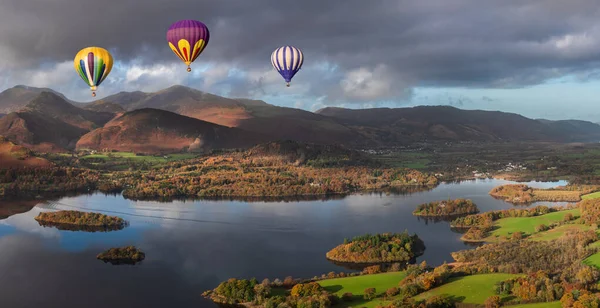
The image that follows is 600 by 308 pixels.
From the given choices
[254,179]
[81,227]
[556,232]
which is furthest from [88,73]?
[254,179]

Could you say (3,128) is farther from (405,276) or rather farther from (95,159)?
(405,276)

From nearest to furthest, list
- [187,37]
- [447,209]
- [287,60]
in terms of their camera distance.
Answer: [187,37] → [287,60] → [447,209]

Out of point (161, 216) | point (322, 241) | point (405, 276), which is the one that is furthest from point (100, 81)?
point (405, 276)

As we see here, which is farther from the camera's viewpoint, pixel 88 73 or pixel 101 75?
pixel 101 75

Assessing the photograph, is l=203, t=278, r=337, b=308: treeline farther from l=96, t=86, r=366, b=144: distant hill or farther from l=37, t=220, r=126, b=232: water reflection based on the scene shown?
l=96, t=86, r=366, b=144: distant hill

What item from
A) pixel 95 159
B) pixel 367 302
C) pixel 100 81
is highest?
pixel 100 81

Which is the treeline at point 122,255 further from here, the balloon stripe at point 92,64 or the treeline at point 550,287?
the treeline at point 550,287

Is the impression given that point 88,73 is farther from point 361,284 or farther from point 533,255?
point 533,255
